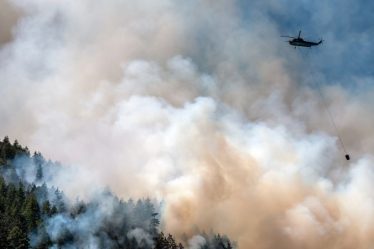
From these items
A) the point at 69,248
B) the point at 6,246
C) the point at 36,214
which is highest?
the point at 36,214

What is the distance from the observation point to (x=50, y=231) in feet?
633

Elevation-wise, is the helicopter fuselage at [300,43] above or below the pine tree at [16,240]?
above

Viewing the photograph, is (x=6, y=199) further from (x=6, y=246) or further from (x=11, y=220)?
Result: (x=6, y=246)

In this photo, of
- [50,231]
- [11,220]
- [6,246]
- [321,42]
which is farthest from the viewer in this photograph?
[50,231]

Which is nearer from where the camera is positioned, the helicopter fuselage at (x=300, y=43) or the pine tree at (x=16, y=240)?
the helicopter fuselage at (x=300, y=43)

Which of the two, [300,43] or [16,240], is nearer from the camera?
[300,43]

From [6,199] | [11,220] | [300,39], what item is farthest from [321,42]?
[6,199]

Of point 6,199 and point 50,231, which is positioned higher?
point 6,199

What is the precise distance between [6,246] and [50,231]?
159 ft

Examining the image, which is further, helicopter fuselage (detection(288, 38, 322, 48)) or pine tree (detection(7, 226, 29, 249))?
pine tree (detection(7, 226, 29, 249))

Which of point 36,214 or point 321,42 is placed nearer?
point 321,42

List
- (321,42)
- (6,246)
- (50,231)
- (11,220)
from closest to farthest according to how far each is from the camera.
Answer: (321,42) < (6,246) < (11,220) < (50,231)

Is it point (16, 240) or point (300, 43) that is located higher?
point (300, 43)

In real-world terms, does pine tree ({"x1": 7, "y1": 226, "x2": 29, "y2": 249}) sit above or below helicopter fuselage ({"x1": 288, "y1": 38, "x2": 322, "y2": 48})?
below
